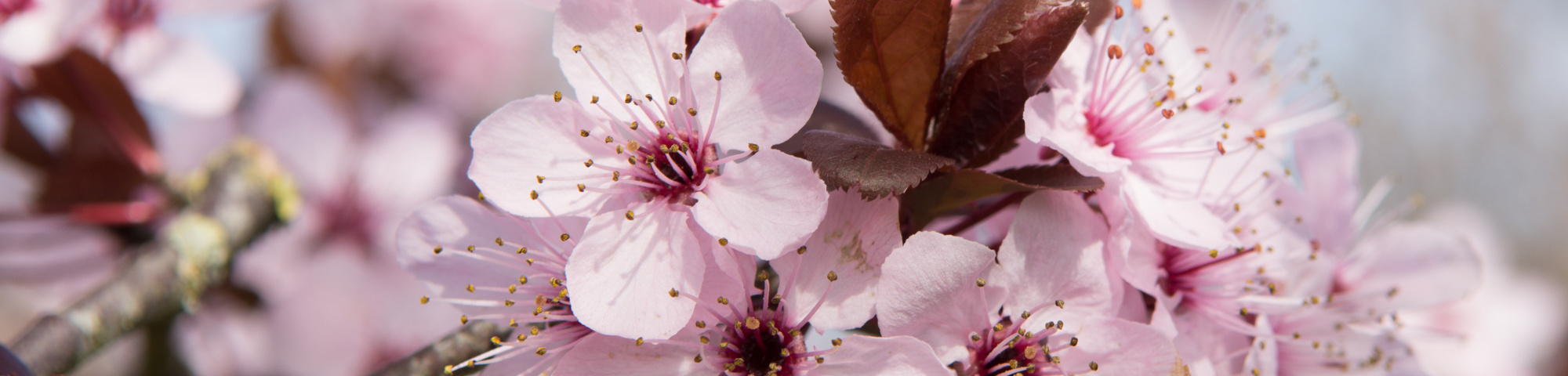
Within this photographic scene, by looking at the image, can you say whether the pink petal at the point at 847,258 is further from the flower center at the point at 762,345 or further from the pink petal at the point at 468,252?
the pink petal at the point at 468,252

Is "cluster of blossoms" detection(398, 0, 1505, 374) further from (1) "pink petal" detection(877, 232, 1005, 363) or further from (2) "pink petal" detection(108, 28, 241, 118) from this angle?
(2) "pink petal" detection(108, 28, 241, 118)

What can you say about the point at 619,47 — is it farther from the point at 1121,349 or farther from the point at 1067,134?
the point at 1121,349

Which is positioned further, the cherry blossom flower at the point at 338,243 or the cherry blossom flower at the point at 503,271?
the cherry blossom flower at the point at 338,243

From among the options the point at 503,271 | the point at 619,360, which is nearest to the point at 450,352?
the point at 503,271

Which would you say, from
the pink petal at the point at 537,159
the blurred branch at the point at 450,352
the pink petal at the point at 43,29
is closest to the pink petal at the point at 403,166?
the pink petal at the point at 43,29

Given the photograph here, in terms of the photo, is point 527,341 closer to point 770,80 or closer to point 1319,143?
point 770,80
